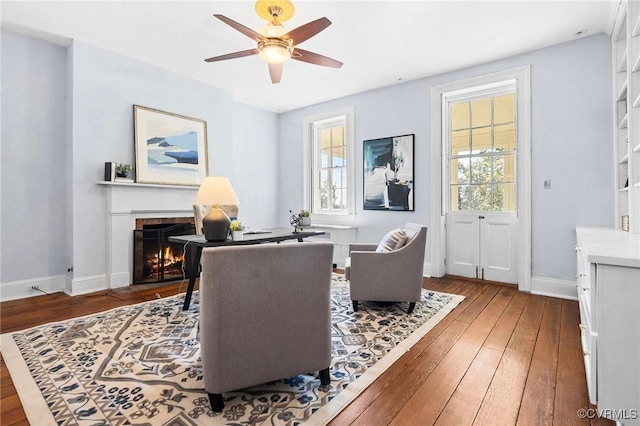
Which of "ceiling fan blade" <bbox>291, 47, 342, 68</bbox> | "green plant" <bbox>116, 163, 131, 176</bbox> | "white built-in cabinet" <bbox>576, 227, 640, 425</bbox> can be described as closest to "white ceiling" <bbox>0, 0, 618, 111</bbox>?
"ceiling fan blade" <bbox>291, 47, 342, 68</bbox>

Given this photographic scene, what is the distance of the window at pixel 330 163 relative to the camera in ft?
17.7

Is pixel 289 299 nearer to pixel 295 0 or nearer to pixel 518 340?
pixel 518 340

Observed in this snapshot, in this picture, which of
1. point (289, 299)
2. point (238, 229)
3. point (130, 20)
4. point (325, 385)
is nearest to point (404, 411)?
point (325, 385)

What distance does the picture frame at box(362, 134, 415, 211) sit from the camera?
4.68 metres

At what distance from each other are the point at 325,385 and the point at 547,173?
348 centimetres

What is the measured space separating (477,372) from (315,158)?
4.67 m

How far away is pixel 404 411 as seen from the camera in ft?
5.16

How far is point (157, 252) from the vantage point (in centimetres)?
418

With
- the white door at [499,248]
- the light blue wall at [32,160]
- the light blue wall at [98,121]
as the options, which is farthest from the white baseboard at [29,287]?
the white door at [499,248]

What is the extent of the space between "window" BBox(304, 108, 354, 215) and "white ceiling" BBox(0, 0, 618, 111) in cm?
128

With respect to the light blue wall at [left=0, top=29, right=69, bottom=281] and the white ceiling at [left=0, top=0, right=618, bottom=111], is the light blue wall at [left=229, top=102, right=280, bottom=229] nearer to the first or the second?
the white ceiling at [left=0, top=0, right=618, bottom=111]

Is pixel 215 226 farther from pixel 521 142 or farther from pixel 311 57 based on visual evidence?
pixel 521 142

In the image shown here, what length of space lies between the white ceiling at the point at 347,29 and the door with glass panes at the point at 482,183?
59 centimetres

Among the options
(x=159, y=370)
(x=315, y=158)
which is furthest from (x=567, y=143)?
(x=159, y=370)
